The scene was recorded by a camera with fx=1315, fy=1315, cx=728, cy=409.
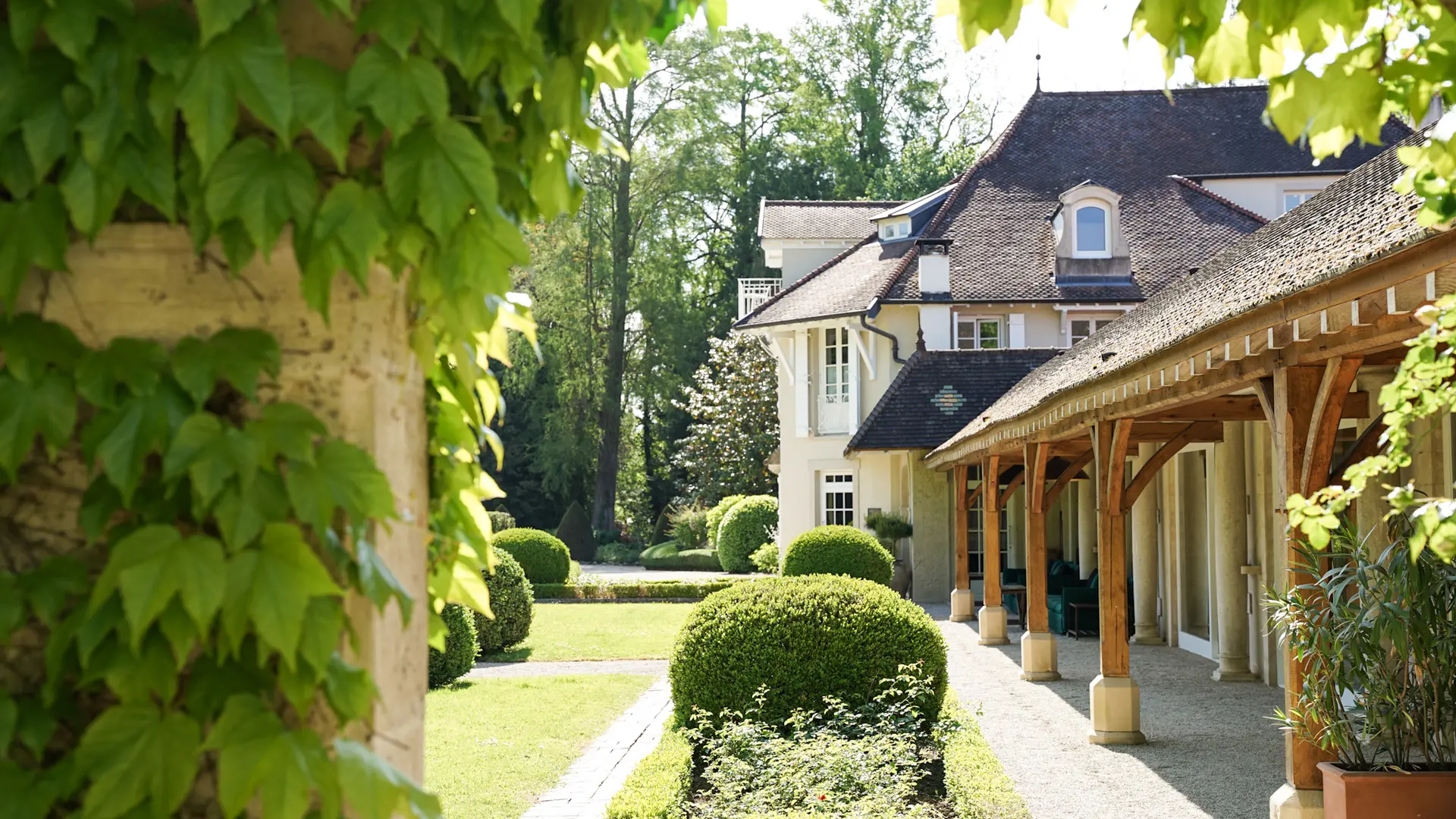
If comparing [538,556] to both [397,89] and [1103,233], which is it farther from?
[397,89]

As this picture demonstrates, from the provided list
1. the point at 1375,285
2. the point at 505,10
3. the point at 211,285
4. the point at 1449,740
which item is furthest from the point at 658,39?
the point at 1449,740

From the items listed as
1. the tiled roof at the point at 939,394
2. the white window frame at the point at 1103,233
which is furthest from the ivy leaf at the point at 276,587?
the white window frame at the point at 1103,233

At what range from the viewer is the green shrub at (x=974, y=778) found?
6.91m

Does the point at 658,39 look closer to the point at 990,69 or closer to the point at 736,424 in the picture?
the point at 736,424

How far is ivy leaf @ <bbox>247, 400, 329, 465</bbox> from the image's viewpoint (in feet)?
5.61

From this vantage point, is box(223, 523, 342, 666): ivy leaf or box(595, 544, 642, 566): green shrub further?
box(595, 544, 642, 566): green shrub

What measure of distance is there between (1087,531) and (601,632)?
7241mm

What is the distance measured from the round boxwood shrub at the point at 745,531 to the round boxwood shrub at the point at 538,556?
631 centimetres

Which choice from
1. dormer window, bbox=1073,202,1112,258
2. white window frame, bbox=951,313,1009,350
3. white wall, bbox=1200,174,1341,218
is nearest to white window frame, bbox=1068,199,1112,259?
dormer window, bbox=1073,202,1112,258

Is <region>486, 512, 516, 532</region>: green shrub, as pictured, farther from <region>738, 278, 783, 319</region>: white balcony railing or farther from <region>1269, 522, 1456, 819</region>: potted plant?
<region>1269, 522, 1456, 819</region>: potted plant

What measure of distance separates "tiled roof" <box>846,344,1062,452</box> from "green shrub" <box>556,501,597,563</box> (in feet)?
61.9

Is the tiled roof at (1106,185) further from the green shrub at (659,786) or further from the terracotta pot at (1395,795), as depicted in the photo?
the terracotta pot at (1395,795)

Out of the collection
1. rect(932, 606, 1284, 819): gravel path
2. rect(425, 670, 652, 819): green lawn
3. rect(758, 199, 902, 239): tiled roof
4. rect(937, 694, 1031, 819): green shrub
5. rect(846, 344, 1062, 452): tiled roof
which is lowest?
rect(425, 670, 652, 819): green lawn

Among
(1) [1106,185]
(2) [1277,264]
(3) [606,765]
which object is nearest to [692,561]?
(1) [1106,185]
